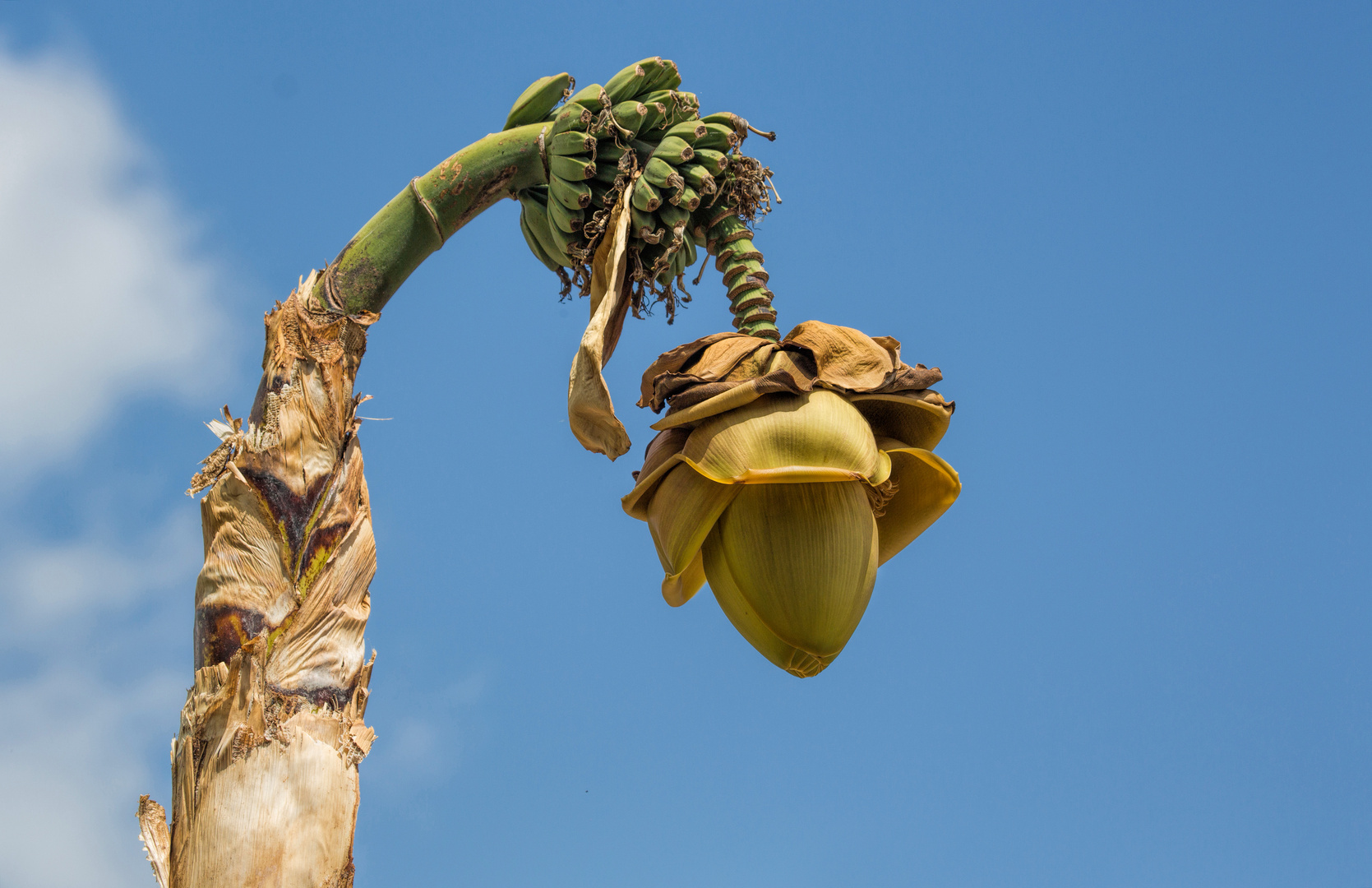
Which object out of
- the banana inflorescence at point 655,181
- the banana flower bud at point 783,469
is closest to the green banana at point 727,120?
the banana inflorescence at point 655,181

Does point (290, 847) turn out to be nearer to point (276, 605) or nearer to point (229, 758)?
point (229, 758)

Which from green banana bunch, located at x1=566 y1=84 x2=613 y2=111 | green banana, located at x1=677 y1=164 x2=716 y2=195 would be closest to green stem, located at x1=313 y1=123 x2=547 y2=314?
green banana bunch, located at x1=566 y1=84 x2=613 y2=111

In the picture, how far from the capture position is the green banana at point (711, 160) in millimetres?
2869

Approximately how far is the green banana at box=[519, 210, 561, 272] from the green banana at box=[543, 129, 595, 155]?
11.8 inches

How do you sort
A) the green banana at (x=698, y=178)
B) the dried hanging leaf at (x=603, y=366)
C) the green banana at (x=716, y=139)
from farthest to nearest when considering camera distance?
the green banana at (x=716, y=139) < the green banana at (x=698, y=178) < the dried hanging leaf at (x=603, y=366)

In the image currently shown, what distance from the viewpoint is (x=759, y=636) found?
2457 millimetres

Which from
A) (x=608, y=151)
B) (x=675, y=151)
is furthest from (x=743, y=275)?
(x=608, y=151)

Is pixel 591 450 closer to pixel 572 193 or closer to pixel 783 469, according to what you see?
pixel 783 469

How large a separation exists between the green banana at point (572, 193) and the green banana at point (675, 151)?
0.20 metres

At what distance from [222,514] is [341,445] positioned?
0.30 meters

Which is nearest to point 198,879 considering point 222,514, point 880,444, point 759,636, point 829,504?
point 222,514

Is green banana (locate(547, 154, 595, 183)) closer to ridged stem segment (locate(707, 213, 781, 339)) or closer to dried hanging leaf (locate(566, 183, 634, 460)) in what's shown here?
dried hanging leaf (locate(566, 183, 634, 460))

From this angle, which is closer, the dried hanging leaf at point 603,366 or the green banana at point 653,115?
the dried hanging leaf at point 603,366

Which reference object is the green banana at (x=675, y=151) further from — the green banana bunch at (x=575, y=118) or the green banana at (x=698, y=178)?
the green banana bunch at (x=575, y=118)
